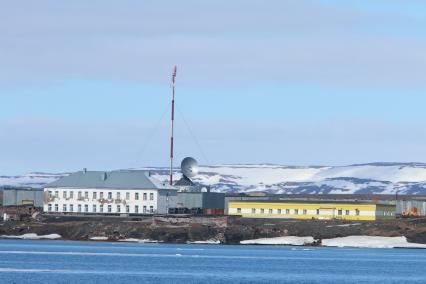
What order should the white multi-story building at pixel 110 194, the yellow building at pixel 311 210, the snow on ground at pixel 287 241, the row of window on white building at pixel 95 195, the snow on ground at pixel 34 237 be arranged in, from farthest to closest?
the yellow building at pixel 311 210 < the row of window on white building at pixel 95 195 < the white multi-story building at pixel 110 194 < the snow on ground at pixel 34 237 < the snow on ground at pixel 287 241

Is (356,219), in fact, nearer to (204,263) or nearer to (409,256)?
(409,256)

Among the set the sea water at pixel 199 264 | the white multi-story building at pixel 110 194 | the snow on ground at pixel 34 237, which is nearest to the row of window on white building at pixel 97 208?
the white multi-story building at pixel 110 194

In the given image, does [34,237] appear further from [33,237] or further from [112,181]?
[112,181]

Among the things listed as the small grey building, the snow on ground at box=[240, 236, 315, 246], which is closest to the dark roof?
the small grey building

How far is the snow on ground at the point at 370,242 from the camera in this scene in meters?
174

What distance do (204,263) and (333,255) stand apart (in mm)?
24975

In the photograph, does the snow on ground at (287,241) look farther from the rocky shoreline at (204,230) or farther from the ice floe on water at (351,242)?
the rocky shoreline at (204,230)

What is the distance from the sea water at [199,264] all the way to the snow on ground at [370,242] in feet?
11.9

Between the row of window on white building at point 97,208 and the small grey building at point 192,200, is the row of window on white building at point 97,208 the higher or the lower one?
the lower one


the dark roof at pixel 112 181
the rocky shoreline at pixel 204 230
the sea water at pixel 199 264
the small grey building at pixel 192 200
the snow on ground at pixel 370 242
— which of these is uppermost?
the dark roof at pixel 112 181

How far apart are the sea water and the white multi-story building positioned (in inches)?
971

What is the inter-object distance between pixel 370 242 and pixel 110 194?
39708mm

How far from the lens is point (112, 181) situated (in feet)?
644

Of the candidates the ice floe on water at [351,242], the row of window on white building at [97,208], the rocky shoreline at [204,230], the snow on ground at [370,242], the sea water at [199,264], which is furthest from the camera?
the row of window on white building at [97,208]
